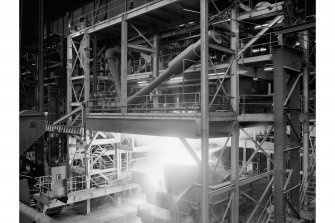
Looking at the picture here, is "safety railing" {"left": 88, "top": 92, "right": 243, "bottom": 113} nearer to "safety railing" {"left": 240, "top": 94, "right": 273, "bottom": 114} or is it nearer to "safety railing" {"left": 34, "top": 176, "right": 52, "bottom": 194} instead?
"safety railing" {"left": 240, "top": 94, "right": 273, "bottom": 114}

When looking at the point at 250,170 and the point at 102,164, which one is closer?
the point at 250,170

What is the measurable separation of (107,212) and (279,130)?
1164 centimetres

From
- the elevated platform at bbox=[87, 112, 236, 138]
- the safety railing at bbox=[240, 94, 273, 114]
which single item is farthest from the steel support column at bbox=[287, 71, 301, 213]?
the safety railing at bbox=[240, 94, 273, 114]

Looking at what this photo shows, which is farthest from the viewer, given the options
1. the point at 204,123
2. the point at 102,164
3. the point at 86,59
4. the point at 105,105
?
the point at 102,164

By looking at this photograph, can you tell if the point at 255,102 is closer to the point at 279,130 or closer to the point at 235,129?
the point at 235,129

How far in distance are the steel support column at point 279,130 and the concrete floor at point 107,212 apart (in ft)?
29.2

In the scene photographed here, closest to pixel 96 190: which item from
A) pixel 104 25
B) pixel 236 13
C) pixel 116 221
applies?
pixel 116 221

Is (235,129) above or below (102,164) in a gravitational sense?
above

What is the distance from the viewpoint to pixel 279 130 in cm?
815

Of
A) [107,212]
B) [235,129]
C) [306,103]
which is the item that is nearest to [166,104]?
[235,129]

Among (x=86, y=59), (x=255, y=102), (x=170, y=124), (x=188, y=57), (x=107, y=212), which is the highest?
(x=86, y=59)

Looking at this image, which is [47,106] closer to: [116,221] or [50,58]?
[50,58]

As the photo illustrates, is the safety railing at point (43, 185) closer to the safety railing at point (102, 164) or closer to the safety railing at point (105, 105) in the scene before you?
the safety railing at point (102, 164)

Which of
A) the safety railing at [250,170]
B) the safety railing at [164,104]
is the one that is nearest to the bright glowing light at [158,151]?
the safety railing at [164,104]
